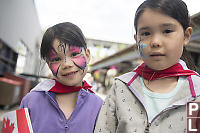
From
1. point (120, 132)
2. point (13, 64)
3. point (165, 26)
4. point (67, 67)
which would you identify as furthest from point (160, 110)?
point (13, 64)

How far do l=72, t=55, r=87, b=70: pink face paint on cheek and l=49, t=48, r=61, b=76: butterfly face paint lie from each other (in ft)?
0.33

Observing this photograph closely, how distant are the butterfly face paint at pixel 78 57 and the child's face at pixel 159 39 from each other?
1.33 ft

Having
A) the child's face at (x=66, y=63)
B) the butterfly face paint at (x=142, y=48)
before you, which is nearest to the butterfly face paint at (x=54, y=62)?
the child's face at (x=66, y=63)

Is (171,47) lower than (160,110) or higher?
higher

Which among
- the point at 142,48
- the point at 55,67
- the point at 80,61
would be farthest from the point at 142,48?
the point at 55,67

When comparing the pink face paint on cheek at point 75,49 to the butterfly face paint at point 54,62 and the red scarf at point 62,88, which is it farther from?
the red scarf at point 62,88

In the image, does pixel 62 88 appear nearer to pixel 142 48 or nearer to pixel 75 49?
pixel 75 49

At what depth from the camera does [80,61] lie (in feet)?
3.49

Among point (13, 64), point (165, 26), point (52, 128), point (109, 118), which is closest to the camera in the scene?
point (165, 26)

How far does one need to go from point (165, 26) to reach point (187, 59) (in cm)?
34

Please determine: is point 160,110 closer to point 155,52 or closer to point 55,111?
point 155,52

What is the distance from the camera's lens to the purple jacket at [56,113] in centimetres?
100

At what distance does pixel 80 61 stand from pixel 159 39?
50cm

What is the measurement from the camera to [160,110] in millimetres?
783
